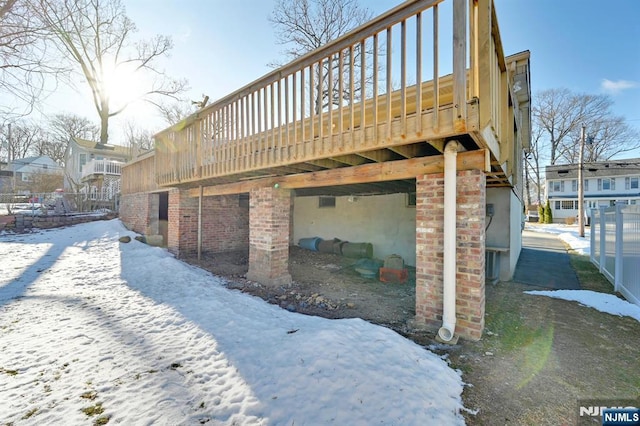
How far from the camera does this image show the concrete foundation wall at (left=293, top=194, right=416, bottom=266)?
7477mm

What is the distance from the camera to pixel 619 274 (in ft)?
17.3

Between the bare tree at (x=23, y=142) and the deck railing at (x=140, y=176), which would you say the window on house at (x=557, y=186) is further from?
the bare tree at (x=23, y=142)

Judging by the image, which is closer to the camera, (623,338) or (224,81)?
(623,338)

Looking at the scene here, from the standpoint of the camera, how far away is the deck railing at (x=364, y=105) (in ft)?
8.63

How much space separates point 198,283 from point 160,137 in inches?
180

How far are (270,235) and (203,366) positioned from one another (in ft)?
9.33

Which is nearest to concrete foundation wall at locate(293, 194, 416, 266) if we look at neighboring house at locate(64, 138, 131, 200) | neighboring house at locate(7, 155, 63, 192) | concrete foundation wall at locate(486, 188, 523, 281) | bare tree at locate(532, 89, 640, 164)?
concrete foundation wall at locate(486, 188, 523, 281)

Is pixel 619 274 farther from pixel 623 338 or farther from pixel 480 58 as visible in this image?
pixel 480 58

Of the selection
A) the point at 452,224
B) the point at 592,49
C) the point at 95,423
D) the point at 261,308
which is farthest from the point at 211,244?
the point at 592,49

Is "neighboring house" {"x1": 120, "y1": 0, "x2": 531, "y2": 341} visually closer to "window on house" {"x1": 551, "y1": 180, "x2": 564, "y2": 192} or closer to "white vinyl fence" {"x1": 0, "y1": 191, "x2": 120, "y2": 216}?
"white vinyl fence" {"x1": 0, "y1": 191, "x2": 120, "y2": 216}

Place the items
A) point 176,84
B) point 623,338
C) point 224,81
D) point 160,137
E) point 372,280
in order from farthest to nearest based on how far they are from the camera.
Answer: point 176,84 → point 224,81 → point 160,137 → point 372,280 → point 623,338

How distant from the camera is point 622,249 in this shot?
206 inches

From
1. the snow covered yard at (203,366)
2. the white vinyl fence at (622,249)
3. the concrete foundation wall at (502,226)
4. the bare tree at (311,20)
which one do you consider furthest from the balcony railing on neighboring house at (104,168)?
the white vinyl fence at (622,249)

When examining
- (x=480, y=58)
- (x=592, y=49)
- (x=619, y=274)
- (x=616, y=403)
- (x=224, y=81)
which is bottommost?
(x=616, y=403)
